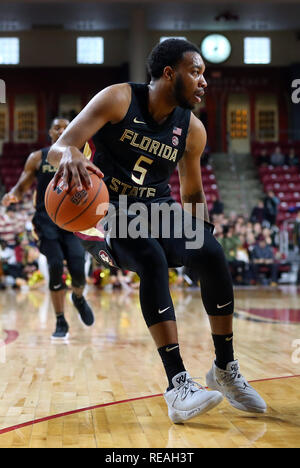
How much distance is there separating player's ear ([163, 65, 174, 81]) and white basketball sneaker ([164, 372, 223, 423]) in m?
1.37

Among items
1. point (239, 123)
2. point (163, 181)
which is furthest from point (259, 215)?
point (163, 181)

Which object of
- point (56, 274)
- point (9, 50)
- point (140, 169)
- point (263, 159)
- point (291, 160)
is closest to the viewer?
point (140, 169)

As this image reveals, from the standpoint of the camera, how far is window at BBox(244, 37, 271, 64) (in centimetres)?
2341

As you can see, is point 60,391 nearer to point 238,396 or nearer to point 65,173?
point 238,396

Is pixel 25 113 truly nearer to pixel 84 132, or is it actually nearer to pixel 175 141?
pixel 175 141

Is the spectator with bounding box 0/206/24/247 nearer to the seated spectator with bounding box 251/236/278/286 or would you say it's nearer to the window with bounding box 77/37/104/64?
the seated spectator with bounding box 251/236/278/286

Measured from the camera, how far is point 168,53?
10.4 feet

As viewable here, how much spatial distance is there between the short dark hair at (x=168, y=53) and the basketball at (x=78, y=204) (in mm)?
713

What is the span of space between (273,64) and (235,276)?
1284cm

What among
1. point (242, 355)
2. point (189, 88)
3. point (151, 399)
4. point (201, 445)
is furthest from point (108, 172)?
point (242, 355)

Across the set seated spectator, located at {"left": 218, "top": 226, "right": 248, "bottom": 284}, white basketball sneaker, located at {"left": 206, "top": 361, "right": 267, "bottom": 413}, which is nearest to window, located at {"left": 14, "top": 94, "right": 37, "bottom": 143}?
seated spectator, located at {"left": 218, "top": 226, "right": 248, "bottom": 284}

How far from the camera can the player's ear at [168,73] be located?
10.4ft

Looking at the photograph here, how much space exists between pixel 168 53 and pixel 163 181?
0.61 m

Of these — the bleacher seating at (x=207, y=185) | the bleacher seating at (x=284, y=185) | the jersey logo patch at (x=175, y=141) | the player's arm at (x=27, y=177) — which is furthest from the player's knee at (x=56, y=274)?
the bleacher seating at (x=284, y=185)
